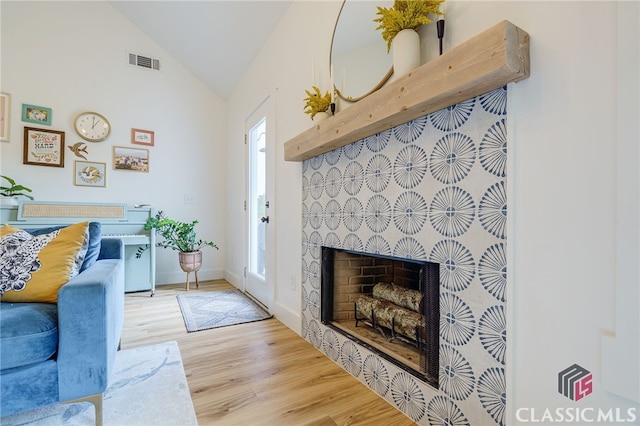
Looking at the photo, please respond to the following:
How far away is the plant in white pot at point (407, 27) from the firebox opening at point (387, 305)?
2.62 feet

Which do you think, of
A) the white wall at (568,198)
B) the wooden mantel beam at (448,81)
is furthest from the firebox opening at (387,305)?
the wooden mantel beam at (448,81)

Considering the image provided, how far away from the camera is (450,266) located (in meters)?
1.08

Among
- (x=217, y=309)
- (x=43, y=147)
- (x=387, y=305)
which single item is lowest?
(x=217, y=309)

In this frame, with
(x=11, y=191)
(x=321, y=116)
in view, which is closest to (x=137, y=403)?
(x=321, y=116)

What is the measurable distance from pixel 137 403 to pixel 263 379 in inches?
22.3

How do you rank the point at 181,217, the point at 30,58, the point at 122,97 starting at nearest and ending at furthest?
the point at 30,58
the point at 122,97
the point at 181,217

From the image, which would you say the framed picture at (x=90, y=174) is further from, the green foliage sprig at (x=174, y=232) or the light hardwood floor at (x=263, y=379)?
the light hardwood floor at (x=263, y=379)

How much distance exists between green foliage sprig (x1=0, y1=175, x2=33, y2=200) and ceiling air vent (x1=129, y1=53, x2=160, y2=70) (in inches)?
70.7

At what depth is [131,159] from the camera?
356 cm

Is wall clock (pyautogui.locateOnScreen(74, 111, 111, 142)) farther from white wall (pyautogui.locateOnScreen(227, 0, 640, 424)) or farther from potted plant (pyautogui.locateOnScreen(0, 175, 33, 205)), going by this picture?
white wall (pyautogui.locateOnScreen(227, 0, 640, 424))

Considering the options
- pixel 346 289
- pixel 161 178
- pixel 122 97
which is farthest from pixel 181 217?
pixel 346 289

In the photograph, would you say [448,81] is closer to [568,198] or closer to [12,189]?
[568,198]

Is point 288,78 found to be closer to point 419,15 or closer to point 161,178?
point 419,15

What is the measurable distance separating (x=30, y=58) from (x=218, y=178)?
2.24 meters
